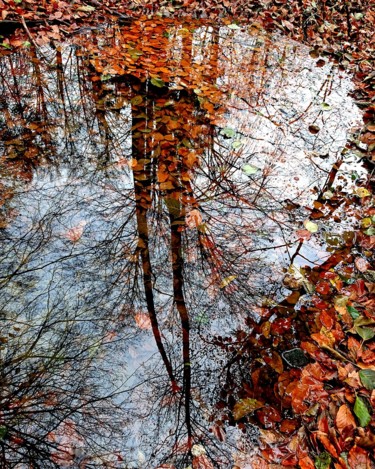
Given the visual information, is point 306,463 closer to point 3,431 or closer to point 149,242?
point 3,431

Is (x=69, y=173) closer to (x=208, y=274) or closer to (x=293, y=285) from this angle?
(x=208, y=274)

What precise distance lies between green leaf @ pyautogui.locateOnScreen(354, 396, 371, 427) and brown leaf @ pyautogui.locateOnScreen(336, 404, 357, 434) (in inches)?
1.2

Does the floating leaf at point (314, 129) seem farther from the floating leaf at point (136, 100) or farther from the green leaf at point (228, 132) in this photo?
the floating leaf at point (136, 100)

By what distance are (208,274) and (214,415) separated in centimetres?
91

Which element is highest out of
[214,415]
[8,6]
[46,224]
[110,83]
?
[8,6]

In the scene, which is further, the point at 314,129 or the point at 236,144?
the point at 314,129

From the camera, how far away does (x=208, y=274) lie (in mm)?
2574

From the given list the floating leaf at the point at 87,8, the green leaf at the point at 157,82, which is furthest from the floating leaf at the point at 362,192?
the floating leaf at the point at 87,8

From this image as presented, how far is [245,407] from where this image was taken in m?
1.96

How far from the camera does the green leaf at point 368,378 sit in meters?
1.88

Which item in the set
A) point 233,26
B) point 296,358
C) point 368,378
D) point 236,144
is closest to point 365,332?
point 368,378

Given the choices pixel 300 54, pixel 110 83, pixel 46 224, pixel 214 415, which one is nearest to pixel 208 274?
pixel 214 415

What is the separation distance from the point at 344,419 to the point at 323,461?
0.22 m

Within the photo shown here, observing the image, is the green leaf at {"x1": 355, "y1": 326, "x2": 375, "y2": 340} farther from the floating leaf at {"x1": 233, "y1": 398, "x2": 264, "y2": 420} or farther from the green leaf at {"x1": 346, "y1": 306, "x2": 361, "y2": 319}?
the floating leaf at {"x1": 233, "y1": 398, "x2": 264, "y2": 420}
